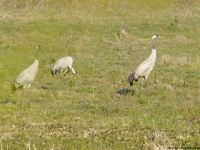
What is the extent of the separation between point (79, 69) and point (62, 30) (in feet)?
21.5

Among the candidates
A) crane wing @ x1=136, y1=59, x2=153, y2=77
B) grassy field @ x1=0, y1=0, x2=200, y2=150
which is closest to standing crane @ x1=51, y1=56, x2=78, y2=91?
grassy field @ x1=0, y1=0, x2=200, y2=150

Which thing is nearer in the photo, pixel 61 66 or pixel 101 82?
pixel 101 82

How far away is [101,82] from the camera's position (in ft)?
40.9

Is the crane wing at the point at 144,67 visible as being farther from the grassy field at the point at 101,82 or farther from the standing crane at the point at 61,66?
the standing crane at the point at 61,66

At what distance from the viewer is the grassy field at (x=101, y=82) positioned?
6910mm

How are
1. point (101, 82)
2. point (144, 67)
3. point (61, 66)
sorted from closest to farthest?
point (144, 67), point (101, 82), point (61, 66)

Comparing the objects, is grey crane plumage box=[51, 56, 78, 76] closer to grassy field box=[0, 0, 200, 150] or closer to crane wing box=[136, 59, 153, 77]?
grassy field box=[0, 0, 200, 150]

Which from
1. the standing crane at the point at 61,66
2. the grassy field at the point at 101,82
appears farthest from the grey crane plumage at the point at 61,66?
the grassy field at the point at 101,82

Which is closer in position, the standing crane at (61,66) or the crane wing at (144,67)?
the crane wing at (144,67)

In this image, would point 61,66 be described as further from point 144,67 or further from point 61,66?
point 144,67

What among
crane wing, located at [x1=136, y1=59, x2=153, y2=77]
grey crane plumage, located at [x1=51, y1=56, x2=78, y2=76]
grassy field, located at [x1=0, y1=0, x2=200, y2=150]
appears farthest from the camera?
Answer: grey crane plumage, located at [x1=51, y1=56, x2=78, y2=76]

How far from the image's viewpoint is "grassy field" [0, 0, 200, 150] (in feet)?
22.7

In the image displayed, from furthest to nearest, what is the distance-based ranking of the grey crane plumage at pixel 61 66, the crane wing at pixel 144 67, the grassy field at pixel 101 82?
the grey crane plumage at pixel 61 66 → the crane wing at pixel 144 67 → the grassy field at pixel 101 82

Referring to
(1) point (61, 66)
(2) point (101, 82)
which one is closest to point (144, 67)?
(2) point (101, 82)
